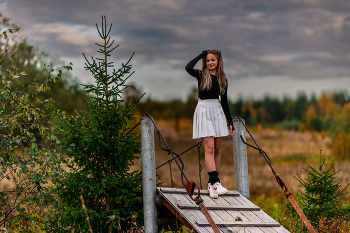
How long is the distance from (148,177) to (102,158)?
0.86 meters

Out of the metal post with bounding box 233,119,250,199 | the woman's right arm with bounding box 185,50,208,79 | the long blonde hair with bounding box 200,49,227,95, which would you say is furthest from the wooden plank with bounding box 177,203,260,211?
the woman's right arm with bounding box 185,50,208,79

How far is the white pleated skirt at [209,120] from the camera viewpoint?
200 inches

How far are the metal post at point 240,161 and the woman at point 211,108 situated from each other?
0.82m

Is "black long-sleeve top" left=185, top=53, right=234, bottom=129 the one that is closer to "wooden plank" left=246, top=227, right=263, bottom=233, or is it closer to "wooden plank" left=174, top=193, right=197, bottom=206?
"wooden plank" left=174, top=193, right=197, bottom=206

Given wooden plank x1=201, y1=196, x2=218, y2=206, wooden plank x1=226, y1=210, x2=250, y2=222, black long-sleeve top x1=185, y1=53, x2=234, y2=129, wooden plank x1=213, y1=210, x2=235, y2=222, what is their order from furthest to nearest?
1. black long-sleeve top x1=185, y1=53, x2=234, y2=129
2. wooden plank x1=201, y1=196, x2=218, y2=206
3. wooden plank x1=226, y1=210, x2=250, y2=222
4. wooden plank x1=213, y1=210, x2=235, y2=222

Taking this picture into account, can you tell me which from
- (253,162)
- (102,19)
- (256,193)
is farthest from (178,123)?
(102,19)

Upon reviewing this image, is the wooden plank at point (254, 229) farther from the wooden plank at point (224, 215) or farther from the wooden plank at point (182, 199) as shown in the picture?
the wooden plank at point (182, 199)

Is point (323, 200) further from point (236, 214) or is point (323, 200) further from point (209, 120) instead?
point (209, 120)

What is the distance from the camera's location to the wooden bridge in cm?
447

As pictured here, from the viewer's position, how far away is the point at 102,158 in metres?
5.39

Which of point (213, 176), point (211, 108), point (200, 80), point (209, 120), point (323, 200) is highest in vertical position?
point (200, 80)

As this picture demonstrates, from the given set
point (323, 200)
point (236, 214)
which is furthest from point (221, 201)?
point (323, 200)

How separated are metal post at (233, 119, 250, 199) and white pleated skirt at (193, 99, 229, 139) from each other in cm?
91

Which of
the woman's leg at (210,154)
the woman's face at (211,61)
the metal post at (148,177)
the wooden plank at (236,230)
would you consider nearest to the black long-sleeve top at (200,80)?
→ the woman's face at (211,61)
